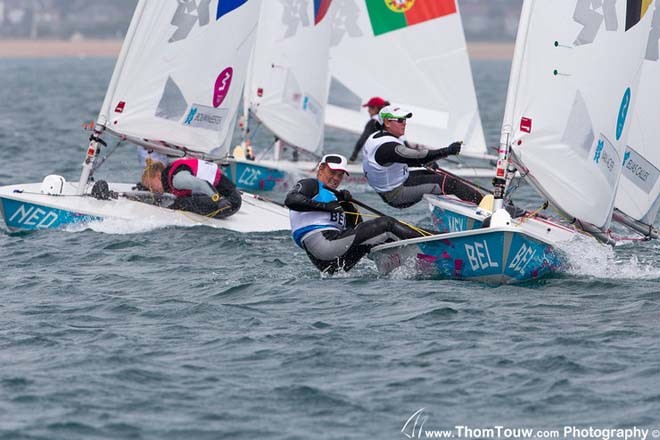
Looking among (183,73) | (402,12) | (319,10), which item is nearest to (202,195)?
(183,73)

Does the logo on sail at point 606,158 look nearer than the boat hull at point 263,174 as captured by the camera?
Yes

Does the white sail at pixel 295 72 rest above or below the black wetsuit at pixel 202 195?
above

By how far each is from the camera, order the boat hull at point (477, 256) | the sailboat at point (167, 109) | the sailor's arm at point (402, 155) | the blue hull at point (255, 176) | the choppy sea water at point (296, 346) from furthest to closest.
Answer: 1. the blue hull at point (255, 176)
2. the sailboat at point (167, 109)
3. the sailor's arm at point (402, 155)
4. the boat hull at point (477, 256)
5. the choppy sea water at point (296, 346)

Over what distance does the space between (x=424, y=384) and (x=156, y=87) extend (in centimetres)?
787

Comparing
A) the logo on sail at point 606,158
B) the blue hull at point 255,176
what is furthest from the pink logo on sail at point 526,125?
the blue hull at point 255,176

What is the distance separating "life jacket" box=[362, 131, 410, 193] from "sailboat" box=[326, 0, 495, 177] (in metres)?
6.55

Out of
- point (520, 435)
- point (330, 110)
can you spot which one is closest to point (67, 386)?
point (520, 435)

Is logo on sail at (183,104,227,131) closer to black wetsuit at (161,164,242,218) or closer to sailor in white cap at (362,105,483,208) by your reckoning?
black wetsuit at (161,164,242,218)

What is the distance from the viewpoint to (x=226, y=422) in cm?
697

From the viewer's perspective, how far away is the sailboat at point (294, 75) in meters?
18.6

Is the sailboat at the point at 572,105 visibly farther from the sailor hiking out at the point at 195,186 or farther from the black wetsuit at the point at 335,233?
the sailor hiking out at the point at 195,186

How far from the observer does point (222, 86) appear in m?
15.2

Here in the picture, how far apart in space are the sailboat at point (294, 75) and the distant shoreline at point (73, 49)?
312 ft

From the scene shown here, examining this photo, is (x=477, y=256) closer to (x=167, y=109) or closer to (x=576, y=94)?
(x=576, y=94)
